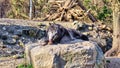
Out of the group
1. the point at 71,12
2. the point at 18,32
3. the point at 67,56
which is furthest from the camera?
the point at 71,12

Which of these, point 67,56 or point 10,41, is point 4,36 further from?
point 67,56

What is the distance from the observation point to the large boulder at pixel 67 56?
7879mm

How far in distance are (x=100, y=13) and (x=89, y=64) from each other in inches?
378

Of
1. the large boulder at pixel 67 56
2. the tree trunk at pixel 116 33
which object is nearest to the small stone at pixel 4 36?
the tree trunk at pixel 116 33

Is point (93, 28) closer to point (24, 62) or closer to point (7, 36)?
point (7, 36)

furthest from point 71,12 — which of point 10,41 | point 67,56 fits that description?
point 67,56

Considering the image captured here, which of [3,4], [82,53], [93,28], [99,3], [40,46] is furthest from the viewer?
[3,4]

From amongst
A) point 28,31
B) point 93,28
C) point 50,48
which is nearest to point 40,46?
point 50,48

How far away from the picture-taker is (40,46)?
848 cm

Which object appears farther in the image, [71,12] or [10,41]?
[71,12]

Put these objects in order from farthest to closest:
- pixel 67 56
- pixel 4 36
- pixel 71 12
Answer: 1. pixel 71 12
2. pixel 4 36
3. pixel 67 56

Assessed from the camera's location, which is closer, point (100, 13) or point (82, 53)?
point (82, 53)

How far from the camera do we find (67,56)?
792cm

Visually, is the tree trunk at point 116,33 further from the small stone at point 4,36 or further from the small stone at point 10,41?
the small stone at point 4,36
